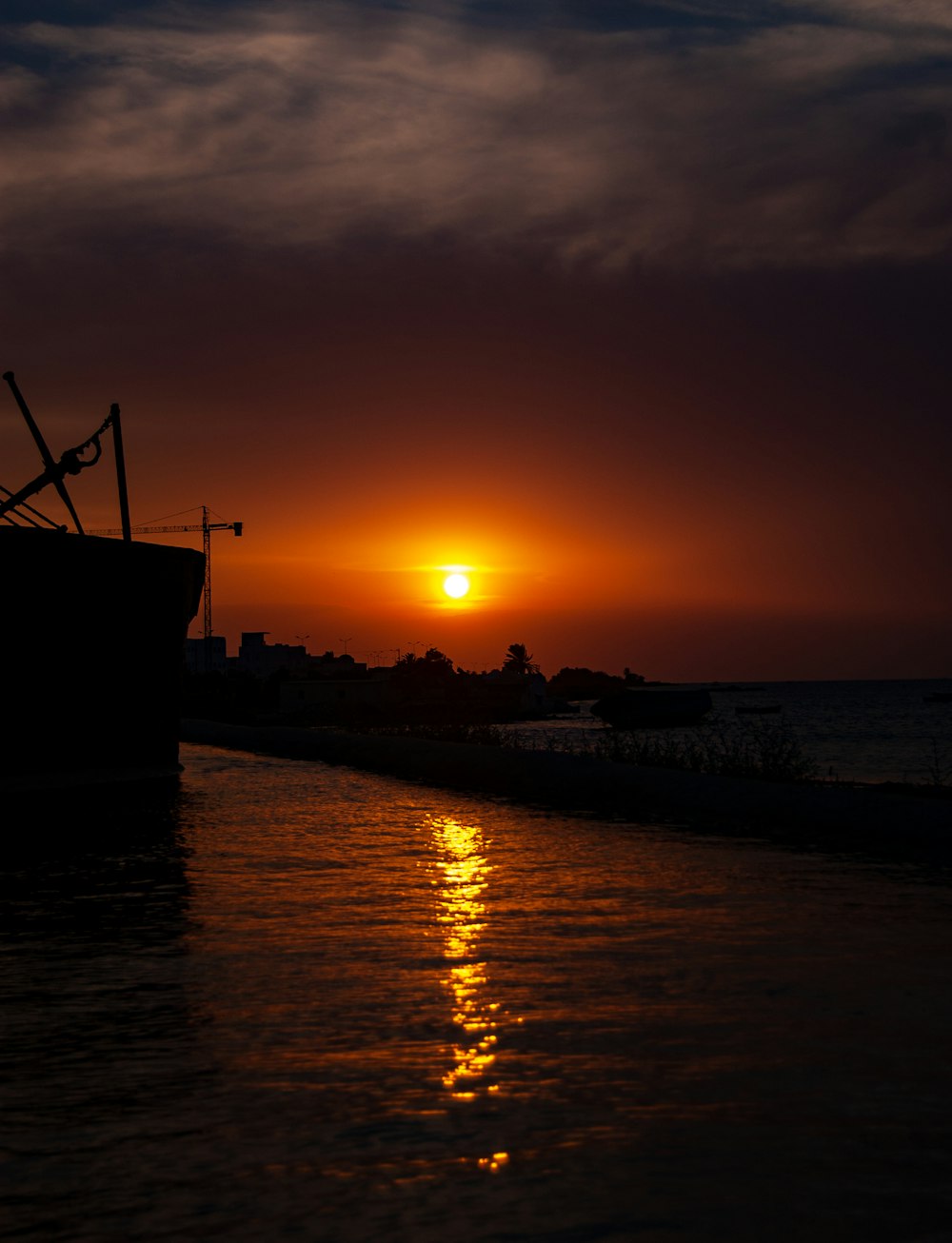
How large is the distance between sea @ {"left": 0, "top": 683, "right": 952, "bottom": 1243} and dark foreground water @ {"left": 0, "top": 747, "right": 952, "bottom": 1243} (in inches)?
0.9

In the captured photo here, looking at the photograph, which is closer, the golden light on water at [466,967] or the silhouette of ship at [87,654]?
the golden light on water at [466,967]

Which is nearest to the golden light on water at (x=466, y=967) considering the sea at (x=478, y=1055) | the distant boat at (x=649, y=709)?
the sea at (x=478, y=1055)

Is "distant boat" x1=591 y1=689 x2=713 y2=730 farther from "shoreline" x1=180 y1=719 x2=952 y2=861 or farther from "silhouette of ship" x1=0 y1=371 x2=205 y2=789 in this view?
"silhouette of ship" x1=0 y1=371 x2=205 y2=789

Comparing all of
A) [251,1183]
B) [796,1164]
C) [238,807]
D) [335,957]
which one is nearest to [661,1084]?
[796,1164]

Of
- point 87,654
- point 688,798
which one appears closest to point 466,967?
point 688,798

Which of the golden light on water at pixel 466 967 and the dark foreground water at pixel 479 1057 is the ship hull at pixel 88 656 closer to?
the golden light on water at pixel 466 967

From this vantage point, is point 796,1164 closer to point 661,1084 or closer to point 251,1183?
point 661,1084

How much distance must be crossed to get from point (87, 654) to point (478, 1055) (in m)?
21.6

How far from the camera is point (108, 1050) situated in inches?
276

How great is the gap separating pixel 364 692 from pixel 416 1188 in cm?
15240

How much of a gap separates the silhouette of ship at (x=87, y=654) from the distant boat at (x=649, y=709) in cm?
9444

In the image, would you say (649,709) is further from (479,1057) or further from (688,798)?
(479,1057)

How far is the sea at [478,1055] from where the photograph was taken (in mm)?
4910

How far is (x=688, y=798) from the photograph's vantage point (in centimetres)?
2250
